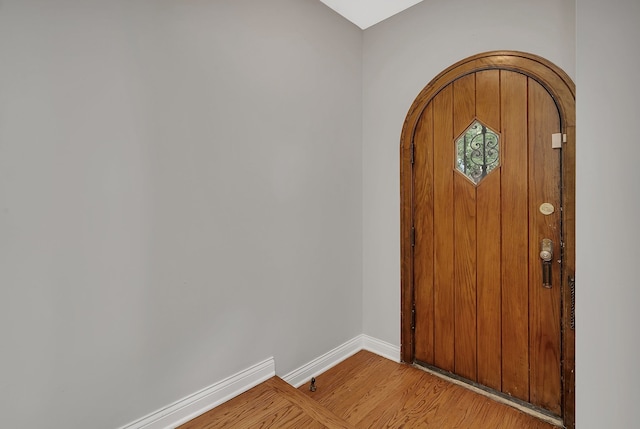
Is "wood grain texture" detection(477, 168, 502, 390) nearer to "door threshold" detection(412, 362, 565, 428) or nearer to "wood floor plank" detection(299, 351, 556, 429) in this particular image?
"door threshold" detection(412, 362, 565, 428)

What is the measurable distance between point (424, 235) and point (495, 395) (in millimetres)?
1086

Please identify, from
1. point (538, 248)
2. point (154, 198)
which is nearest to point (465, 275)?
point (538, 248)

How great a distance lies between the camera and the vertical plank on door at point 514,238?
183 cm

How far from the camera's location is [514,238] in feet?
6.17

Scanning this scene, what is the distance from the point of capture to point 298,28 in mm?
2070

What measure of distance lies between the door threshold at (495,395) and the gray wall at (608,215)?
0.44 meters

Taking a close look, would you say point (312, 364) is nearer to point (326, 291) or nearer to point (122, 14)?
point (326, 291)

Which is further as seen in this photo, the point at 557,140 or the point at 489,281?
the point at 489,281

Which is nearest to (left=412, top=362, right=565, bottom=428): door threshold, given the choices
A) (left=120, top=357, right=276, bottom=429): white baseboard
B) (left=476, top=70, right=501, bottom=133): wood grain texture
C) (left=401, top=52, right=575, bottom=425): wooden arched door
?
(left=401, top=52, right=575, bottom=425): wooden arched door

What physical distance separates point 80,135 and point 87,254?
1.58 ft

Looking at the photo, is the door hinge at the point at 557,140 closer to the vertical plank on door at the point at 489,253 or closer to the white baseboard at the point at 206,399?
the vertical plank on door at the point at 489,253

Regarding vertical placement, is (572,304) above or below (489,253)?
below

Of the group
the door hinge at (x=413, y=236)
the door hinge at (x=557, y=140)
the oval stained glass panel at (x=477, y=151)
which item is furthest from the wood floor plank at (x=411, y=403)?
the door hinge at (x=557, y=140)

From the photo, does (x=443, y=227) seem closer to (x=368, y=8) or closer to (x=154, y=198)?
(x=368, y=8)
